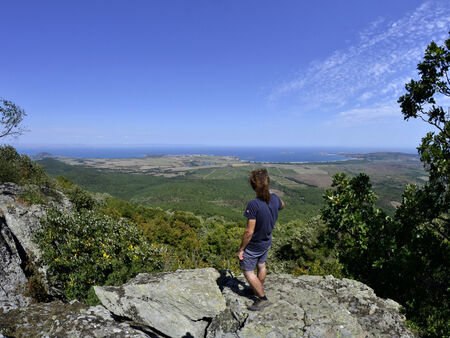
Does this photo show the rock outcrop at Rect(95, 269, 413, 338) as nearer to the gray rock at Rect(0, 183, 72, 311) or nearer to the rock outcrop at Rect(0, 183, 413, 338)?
the rock outcrop at Rect(0, 183, 413, 338)

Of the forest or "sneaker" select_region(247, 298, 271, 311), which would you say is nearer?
"sneaker" select_region(247, 298, 271, 311)

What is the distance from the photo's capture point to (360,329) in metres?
4.64

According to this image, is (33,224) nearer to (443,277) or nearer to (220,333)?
(220,333)

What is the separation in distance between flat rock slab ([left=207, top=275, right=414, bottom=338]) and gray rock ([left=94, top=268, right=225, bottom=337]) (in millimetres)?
429

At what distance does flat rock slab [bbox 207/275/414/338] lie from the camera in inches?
181

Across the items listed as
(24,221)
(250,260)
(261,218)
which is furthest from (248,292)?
(24,221)

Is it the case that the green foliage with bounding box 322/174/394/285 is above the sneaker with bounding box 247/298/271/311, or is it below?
above

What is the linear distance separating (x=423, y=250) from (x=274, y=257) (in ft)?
48.8

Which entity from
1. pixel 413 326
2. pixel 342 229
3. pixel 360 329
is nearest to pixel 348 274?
pixel 342 229

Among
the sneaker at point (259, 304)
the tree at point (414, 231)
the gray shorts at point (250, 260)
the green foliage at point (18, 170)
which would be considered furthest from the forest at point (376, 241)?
the green foliage at point (18, 170)

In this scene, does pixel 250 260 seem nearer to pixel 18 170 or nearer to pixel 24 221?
pixel 24 221

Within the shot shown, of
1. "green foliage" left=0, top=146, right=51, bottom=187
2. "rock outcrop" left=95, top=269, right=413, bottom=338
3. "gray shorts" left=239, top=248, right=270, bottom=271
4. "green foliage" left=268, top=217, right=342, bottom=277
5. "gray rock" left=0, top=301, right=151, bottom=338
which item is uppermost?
"green foliage" left=0, top=146, right=51, bottom=187

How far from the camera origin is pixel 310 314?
4.96m

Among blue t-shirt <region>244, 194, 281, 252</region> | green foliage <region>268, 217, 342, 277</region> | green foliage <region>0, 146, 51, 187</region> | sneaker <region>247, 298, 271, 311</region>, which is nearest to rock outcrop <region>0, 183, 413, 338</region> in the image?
sneaker <region>247, 298, 271, 311</region>
